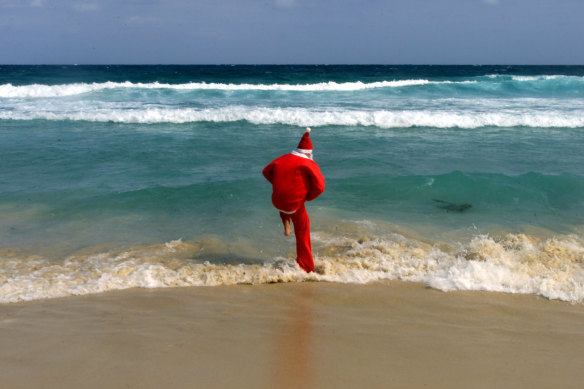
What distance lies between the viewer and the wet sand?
115 inches

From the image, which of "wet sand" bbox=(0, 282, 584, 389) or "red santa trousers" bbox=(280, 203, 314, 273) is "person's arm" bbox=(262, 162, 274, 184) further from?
"wet sand" bbox=(0, 282, 584, 389)

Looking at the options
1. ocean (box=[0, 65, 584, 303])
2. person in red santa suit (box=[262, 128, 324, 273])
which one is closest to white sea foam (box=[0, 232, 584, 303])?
ocean (box=[0, 65, 584, 303])

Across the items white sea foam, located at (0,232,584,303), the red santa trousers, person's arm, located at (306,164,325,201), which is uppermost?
person's arm, located at (306,164,325,201)

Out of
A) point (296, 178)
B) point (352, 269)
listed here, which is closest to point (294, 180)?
point (296, 178)

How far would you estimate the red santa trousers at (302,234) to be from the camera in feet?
15.4

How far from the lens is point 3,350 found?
3271mm

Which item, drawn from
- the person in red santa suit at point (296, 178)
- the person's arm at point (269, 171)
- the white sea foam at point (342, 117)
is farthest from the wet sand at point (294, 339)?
the white sea foam at point (342, 117)

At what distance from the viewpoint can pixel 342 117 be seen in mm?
15508

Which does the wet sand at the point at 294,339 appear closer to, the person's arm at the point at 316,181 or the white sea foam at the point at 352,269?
the white sea foam at the point at 352,269

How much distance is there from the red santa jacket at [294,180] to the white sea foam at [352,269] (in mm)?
773

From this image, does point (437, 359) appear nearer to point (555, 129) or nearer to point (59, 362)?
point (59, 362)

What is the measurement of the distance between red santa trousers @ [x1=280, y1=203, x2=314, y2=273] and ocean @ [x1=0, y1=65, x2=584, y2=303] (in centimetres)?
12

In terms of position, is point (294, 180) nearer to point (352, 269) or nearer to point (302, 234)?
point (302, 234)

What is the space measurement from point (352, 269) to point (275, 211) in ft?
7.62
